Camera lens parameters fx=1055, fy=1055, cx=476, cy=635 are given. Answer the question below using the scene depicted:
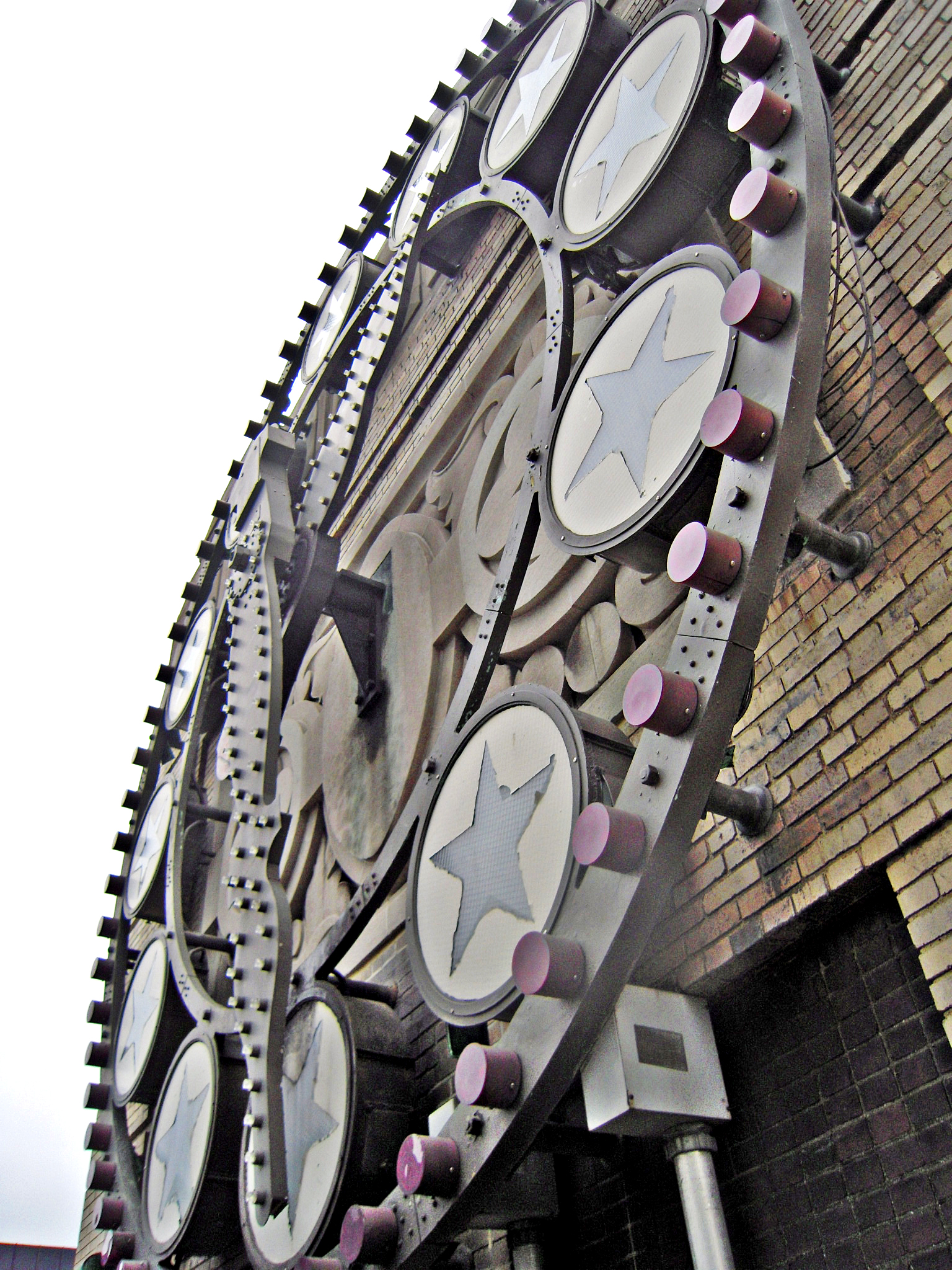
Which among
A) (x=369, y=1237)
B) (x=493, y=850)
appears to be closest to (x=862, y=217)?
(x=493, y=850)

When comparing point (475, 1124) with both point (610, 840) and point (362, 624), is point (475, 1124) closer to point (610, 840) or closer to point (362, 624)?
point (610, 840)

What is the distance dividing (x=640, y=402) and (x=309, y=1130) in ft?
11.0

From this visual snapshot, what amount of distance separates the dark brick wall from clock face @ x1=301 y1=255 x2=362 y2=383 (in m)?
6.06

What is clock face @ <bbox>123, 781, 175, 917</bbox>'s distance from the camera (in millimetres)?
7539

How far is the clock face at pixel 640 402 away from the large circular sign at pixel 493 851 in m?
0.73

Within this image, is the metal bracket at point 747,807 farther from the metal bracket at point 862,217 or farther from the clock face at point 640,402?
the metal bracket at point 862,217

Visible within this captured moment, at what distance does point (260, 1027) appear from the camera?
15.3ft

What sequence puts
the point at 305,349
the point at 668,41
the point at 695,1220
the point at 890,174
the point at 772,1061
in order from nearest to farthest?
1. the point at 695,1220
2. the point at 772,1061
3. the point at 890,174
4. the point at 668,41
5. the point at 305,349

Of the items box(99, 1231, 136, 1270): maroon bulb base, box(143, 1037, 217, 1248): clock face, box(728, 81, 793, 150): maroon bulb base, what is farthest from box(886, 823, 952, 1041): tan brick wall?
box(99, 1231, 136, 1270): maroon bulb base

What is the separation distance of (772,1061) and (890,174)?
310cm

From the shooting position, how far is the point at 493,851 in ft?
12.2

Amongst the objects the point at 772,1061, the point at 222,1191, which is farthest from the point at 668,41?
the point at 222,1191

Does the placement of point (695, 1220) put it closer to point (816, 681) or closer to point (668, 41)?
point (816, 681)

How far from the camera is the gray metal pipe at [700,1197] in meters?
2.81
